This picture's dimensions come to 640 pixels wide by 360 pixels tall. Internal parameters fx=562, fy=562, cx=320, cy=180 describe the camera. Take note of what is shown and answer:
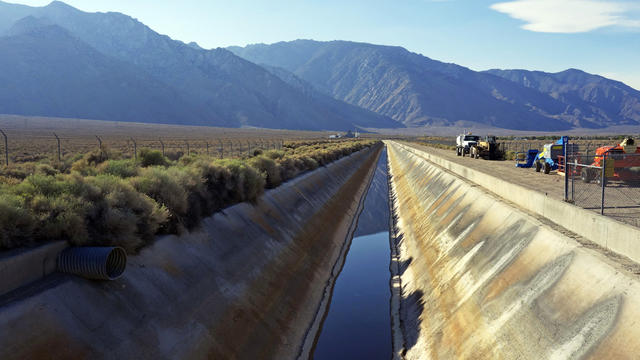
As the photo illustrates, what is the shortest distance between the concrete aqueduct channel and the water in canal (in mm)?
450

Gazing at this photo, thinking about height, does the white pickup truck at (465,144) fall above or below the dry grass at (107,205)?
below

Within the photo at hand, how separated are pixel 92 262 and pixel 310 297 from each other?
1053 centimetres

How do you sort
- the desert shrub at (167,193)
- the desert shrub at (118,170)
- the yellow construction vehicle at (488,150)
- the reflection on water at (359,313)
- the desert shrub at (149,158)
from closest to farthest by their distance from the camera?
the desert shrub at (167,193), the reflection on water at (359,313), the desert shrub at (118,170), the desert shrub at (149,158), the yellow construction vehicle at (488,150)

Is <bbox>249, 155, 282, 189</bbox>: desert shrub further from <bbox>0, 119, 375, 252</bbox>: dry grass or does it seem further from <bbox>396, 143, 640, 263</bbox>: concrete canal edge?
<bbox>396, 143, 640, 263</bbox>: concrete canal edge

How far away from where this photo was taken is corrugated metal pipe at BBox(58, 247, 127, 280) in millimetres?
10297

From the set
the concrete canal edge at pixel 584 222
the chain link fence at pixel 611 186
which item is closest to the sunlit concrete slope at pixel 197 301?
the concrete canal edge at pixel 584 222

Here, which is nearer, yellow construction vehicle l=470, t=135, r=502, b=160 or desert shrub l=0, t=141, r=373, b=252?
desert shrub l=0, t=141, r=373, b=252

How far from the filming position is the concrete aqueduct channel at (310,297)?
9.11 metres

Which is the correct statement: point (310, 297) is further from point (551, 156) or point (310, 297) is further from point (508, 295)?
point (551, 156)

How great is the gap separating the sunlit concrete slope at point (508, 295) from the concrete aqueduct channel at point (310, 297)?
0.03m

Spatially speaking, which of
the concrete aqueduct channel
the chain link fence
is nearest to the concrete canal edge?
the concrete aqueduct channel

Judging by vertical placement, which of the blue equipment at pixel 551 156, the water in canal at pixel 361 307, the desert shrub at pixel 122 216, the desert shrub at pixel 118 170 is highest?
the desert shrub at pixel 118 170

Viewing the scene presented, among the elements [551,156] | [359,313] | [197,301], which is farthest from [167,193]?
[551,156]

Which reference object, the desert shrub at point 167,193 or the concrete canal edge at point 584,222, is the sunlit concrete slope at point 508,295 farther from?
the desert shrub at point 167,193
